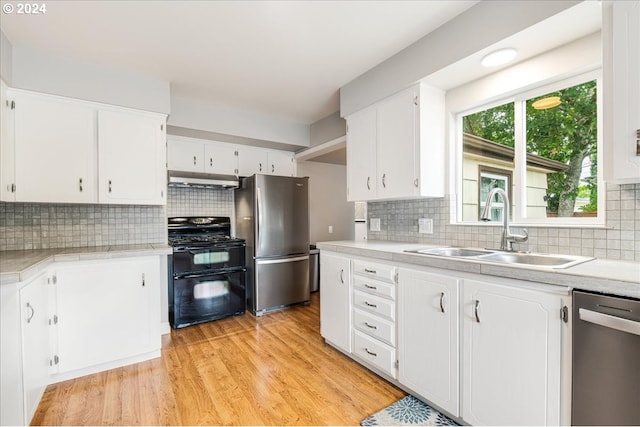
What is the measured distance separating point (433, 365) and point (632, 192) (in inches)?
52.6

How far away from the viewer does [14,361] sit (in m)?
1.50

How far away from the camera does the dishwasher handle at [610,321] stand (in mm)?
990

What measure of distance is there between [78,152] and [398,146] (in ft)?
8.44

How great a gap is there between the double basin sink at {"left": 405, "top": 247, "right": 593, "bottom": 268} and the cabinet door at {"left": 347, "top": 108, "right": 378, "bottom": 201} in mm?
820

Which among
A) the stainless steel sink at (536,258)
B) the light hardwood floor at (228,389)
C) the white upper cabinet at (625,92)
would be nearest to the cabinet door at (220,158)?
the light hardwood floor at (228,389)

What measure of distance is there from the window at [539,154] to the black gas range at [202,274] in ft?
8.15

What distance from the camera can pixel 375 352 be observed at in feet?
6.78

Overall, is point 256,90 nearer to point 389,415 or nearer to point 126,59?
point 126,59

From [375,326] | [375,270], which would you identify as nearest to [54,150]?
[375,270]

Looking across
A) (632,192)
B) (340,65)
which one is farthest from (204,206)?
(632,192)

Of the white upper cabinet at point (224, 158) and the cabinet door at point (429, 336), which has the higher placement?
the white upper cabinet at point (224, 158)

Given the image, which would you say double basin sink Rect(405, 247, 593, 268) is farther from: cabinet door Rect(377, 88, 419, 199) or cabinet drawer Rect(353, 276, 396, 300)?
cabinet door Rect(377, 88, 419, 199)

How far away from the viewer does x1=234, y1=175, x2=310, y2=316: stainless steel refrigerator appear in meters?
3.52

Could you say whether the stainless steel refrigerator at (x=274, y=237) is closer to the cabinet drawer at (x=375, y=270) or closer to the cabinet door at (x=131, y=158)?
the cabinet door at (x=131, y=158)
